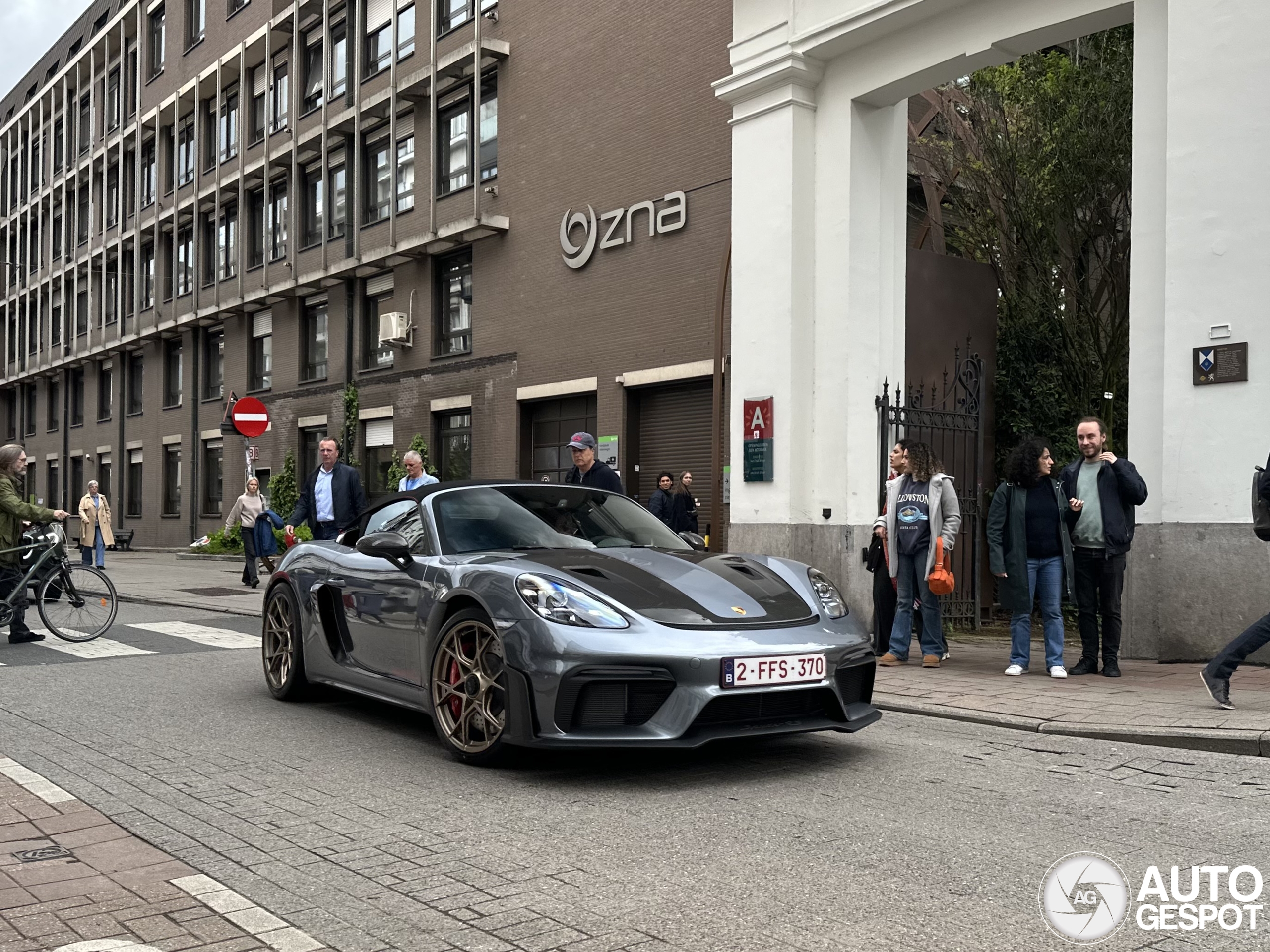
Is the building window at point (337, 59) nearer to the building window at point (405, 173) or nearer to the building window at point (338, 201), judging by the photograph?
the building window at point (338, 201)

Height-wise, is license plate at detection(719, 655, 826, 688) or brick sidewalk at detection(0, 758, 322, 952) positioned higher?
license plate at detection(719, 655, 826, 688)

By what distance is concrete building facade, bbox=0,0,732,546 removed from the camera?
61.2ft

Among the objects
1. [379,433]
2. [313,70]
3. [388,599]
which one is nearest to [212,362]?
[313,70]

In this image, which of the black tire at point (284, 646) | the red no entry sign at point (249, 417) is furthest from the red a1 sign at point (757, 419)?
the red no entry sign at point (249, 417)

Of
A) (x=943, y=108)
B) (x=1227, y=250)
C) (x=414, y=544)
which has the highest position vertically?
(x=943, y=108)

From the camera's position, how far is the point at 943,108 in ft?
59.1

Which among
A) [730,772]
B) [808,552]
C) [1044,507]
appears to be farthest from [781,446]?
[730,772]

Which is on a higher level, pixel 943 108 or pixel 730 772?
pixel 943 108

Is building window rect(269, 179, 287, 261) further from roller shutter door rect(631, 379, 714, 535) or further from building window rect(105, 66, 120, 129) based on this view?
roller shutter door rect(631, 379, 714, 535)

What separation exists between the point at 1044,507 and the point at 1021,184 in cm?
975

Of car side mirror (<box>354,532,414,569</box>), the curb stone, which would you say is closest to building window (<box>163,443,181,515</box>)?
car side mirror (<box>354,532,414,569</box>)

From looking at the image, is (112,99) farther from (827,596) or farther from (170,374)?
(827,596)

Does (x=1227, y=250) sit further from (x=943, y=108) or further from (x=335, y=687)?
(x=943, y=108)

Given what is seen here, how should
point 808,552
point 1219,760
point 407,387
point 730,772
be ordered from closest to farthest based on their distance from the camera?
1. point 730,772
2. point 1219,760
3. point 808,552
4. point 407,387
